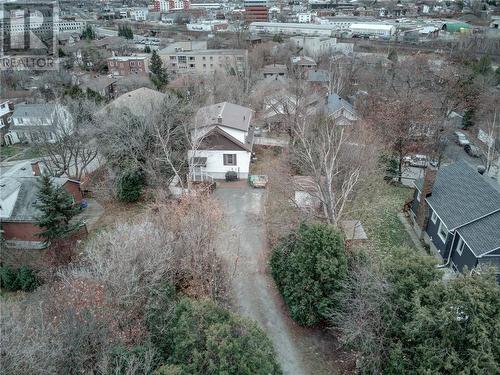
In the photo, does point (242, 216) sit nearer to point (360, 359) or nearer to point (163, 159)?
point (163, 159)

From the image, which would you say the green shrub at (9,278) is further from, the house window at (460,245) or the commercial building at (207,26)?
the commercial building at (207,26)

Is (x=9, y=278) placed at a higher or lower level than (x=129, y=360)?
A: lower

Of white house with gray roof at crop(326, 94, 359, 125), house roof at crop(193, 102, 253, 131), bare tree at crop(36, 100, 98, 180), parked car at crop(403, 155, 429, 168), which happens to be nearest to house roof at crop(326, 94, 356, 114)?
white house with gray roof at crop(326, 94, 359, 125)

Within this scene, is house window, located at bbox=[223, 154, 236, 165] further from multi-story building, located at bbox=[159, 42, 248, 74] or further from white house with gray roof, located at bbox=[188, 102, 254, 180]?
multi-story building, located at bbox=[159, 42, 248, 74]

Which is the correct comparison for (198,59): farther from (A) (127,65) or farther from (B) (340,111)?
(B) (340,111)

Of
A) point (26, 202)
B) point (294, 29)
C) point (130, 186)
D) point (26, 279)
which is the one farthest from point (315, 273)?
point (294, 29)

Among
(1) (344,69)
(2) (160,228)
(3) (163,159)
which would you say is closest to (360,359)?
(2) (160,228)

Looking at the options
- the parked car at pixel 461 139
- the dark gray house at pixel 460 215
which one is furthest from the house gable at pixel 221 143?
the parked car at pixel 461 139
